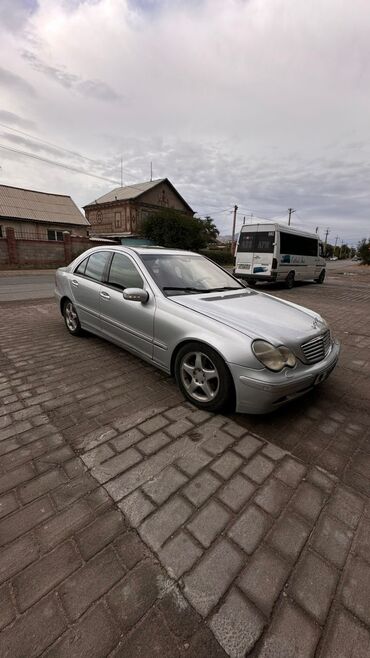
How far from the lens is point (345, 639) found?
4.04 feet

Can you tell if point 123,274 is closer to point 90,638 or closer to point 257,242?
point 90,638

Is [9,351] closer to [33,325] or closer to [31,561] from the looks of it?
[33,325]

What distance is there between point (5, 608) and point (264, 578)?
118 centimetres

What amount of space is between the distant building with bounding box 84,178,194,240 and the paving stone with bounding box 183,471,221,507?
127 ft

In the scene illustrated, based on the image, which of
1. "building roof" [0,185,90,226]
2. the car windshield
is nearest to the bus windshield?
the car windshield

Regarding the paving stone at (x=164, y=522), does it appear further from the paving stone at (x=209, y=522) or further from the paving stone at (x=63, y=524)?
the paving stone at (x=63, y=524)

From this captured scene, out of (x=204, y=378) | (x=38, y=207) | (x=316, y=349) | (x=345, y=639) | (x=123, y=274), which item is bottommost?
(x=345, y=639)

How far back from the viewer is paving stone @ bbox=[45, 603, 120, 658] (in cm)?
115

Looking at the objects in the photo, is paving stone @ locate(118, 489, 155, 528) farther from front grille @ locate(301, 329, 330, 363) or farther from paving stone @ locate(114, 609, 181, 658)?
front grille @ locate(301, 329, 330, 363)

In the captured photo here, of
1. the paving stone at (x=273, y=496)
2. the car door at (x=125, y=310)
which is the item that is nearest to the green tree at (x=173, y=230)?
the car door at (x=125, y=310)

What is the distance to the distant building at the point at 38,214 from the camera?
2877 cm

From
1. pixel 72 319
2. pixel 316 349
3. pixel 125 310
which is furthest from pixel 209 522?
pixel 72 319

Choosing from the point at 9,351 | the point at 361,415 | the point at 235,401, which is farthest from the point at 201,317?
the point at 9,351

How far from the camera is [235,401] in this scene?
2633 mm
